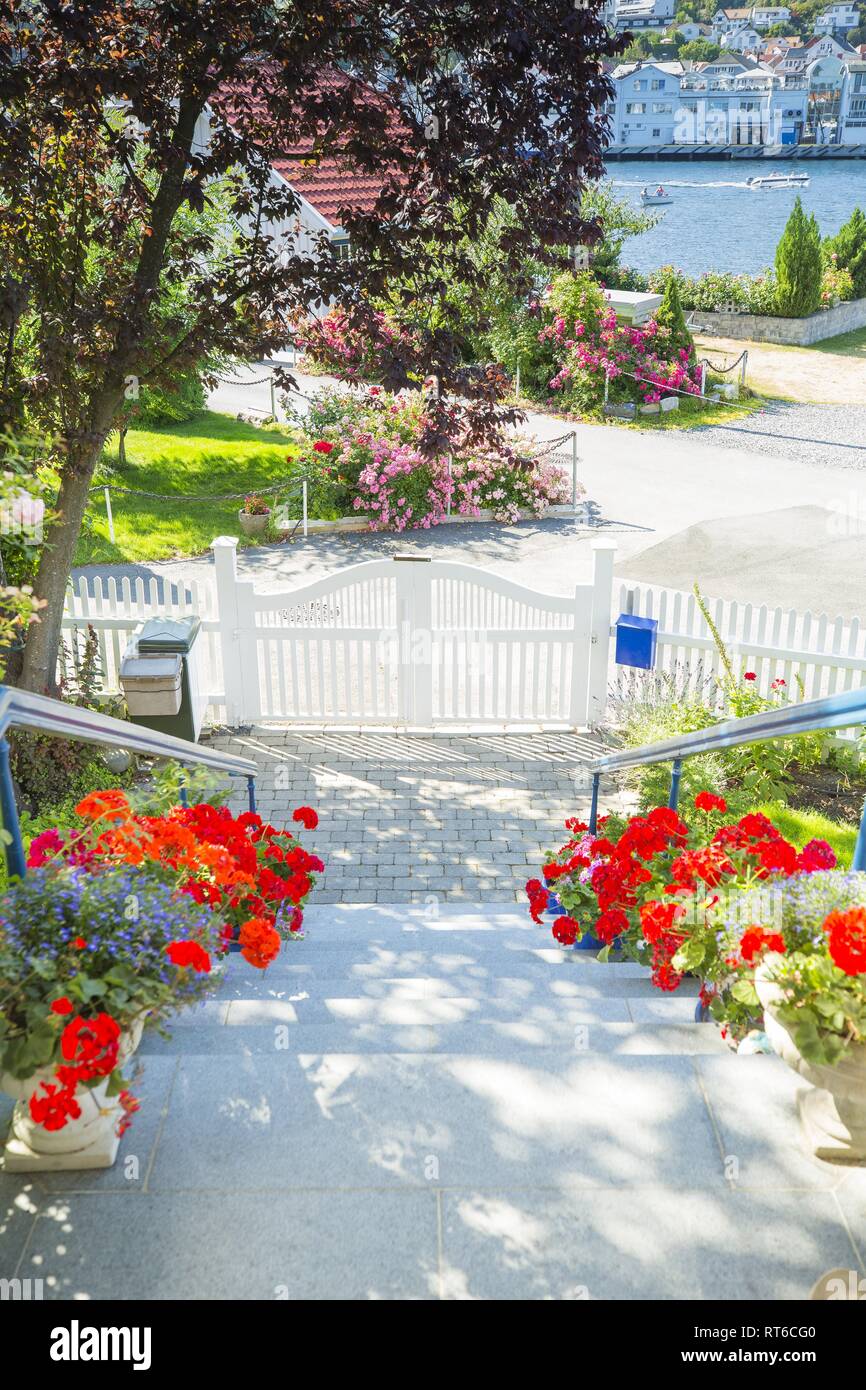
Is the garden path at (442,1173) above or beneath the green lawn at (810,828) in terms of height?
above

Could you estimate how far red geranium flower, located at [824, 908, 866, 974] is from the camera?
2496mm

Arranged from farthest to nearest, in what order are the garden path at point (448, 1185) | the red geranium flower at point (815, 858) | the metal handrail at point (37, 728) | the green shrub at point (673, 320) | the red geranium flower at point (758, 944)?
the green shrub at point (673, 320)
the red geranium flower at point (815, 858)
the metal handrail at point (37, 728)
the red geranium flower at point (758, 944)
the garden path at point (448, 1185)

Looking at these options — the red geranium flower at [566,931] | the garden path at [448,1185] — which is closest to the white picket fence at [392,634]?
the red geranium flower at [566,931]

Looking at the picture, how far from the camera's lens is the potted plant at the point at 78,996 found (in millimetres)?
2500

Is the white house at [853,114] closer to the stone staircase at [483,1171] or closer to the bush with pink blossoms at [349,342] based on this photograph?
the bush with pink blossoms at [349,342]

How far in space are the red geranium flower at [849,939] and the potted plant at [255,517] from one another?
37.2ft

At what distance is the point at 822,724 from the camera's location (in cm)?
329

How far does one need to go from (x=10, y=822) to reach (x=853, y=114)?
389ft

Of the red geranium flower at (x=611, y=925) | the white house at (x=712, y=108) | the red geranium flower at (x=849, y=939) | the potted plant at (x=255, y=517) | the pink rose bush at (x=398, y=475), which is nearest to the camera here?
the red geranium flower at (x=849, y=939)

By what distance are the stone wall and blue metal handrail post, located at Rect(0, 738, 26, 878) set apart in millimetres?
22926

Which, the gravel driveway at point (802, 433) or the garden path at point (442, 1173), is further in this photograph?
the gravel driveway at point (802, 433)

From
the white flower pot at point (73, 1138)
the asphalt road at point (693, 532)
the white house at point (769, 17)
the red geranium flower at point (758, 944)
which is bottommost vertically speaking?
the asphalt road at point (693, 532)

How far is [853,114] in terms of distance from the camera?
10238 cm

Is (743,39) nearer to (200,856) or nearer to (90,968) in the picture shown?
(200,856)
